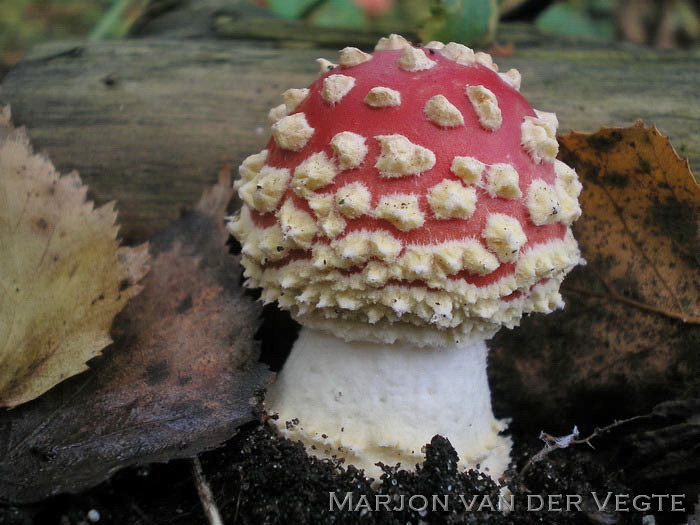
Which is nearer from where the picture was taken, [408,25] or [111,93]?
[111,93]

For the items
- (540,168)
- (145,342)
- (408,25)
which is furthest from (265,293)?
(408,25)

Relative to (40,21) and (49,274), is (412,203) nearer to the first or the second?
(49,274)

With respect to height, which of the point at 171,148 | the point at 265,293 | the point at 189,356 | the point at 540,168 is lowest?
the point at 189,356

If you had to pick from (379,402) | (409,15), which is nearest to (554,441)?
(379,402)

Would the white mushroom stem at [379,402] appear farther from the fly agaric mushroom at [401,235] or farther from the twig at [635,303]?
the twig at [635,303]

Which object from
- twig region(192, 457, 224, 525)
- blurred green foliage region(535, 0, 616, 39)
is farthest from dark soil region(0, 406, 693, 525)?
blurred green foliage region(535, 0, 616, 39)

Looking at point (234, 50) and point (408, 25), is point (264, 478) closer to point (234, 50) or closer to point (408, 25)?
point (234, 50)

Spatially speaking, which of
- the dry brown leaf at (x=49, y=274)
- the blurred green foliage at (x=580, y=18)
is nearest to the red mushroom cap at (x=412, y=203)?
the dry brown leaf at (x=49, y=274)
